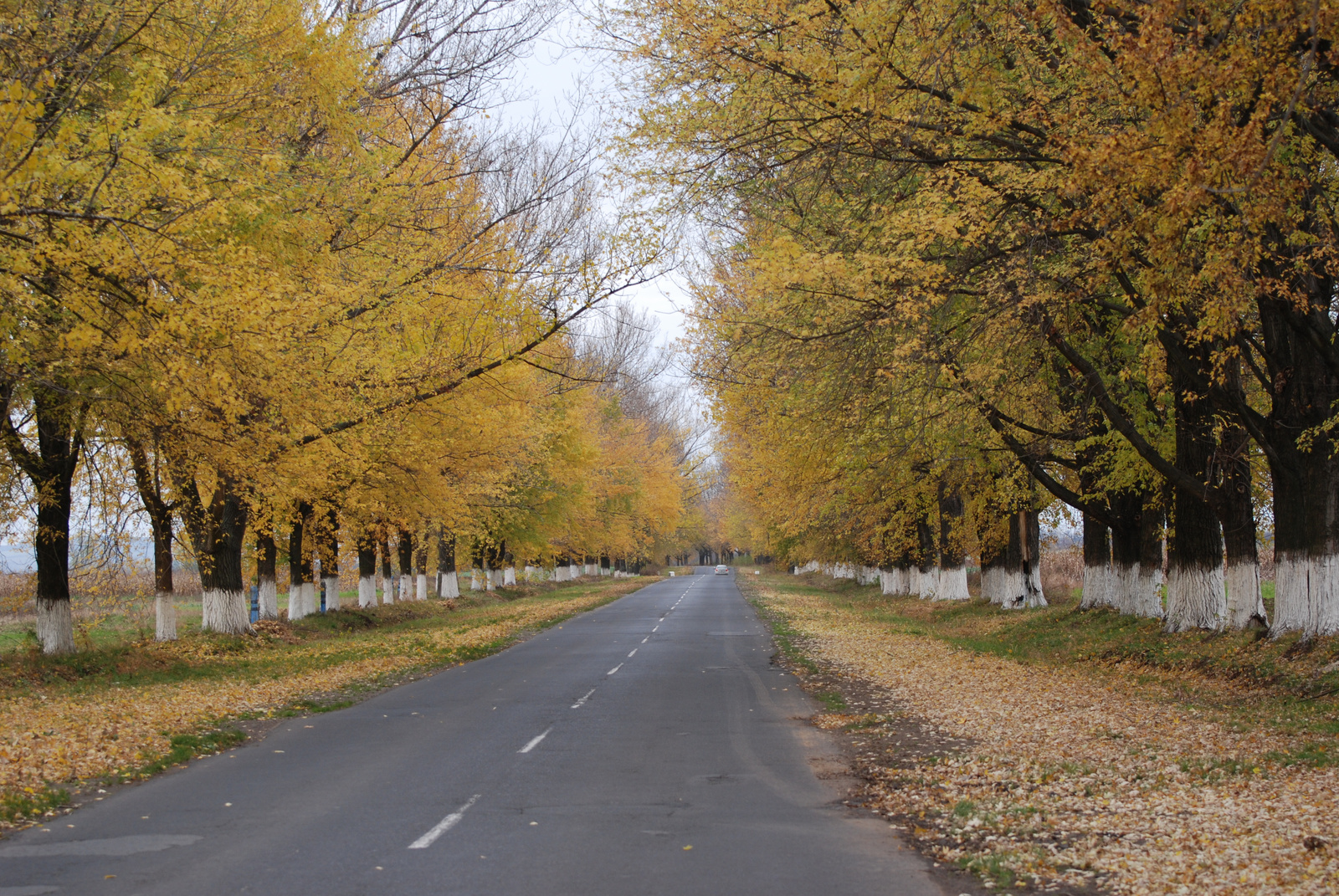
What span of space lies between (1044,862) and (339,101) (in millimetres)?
15974

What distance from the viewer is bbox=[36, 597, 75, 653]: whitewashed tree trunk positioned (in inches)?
710

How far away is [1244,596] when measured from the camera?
54.4ft

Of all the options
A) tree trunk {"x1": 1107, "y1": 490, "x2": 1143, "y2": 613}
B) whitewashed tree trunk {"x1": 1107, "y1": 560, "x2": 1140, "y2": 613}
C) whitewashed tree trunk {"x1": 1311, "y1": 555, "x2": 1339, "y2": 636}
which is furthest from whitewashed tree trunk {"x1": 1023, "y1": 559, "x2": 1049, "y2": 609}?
whitewashed tree trunk {"x1": 1311, "y1": 555, "x2": 1339, "y2": 636}

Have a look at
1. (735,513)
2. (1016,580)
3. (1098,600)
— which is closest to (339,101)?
(1098,600)

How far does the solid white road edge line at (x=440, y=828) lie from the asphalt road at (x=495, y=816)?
24 millimetres

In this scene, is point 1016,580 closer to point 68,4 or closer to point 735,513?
point 68,4

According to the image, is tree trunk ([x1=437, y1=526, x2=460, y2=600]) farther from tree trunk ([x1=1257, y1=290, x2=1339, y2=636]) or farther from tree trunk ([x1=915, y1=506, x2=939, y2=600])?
tree trunk ([x1=1257, y1=290, x2=1339, y2=636])

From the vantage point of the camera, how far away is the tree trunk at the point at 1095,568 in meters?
24.8

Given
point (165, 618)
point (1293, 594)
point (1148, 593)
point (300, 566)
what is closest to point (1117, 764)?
point (1293, 594)

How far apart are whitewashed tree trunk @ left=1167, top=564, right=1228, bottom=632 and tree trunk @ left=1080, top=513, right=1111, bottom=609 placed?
6399 millimetres

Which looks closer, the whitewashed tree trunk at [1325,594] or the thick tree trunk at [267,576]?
the whitewashed tree trunk at [1325,594]

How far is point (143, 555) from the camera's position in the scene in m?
16.9

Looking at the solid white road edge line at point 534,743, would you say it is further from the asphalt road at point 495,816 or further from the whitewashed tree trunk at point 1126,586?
the whitewashed tree trunk at point 1126,586

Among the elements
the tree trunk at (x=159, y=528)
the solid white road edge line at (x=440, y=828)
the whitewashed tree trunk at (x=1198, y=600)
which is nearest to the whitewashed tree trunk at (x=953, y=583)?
the whitewashed tree trunk at (x=1198, y=600)
